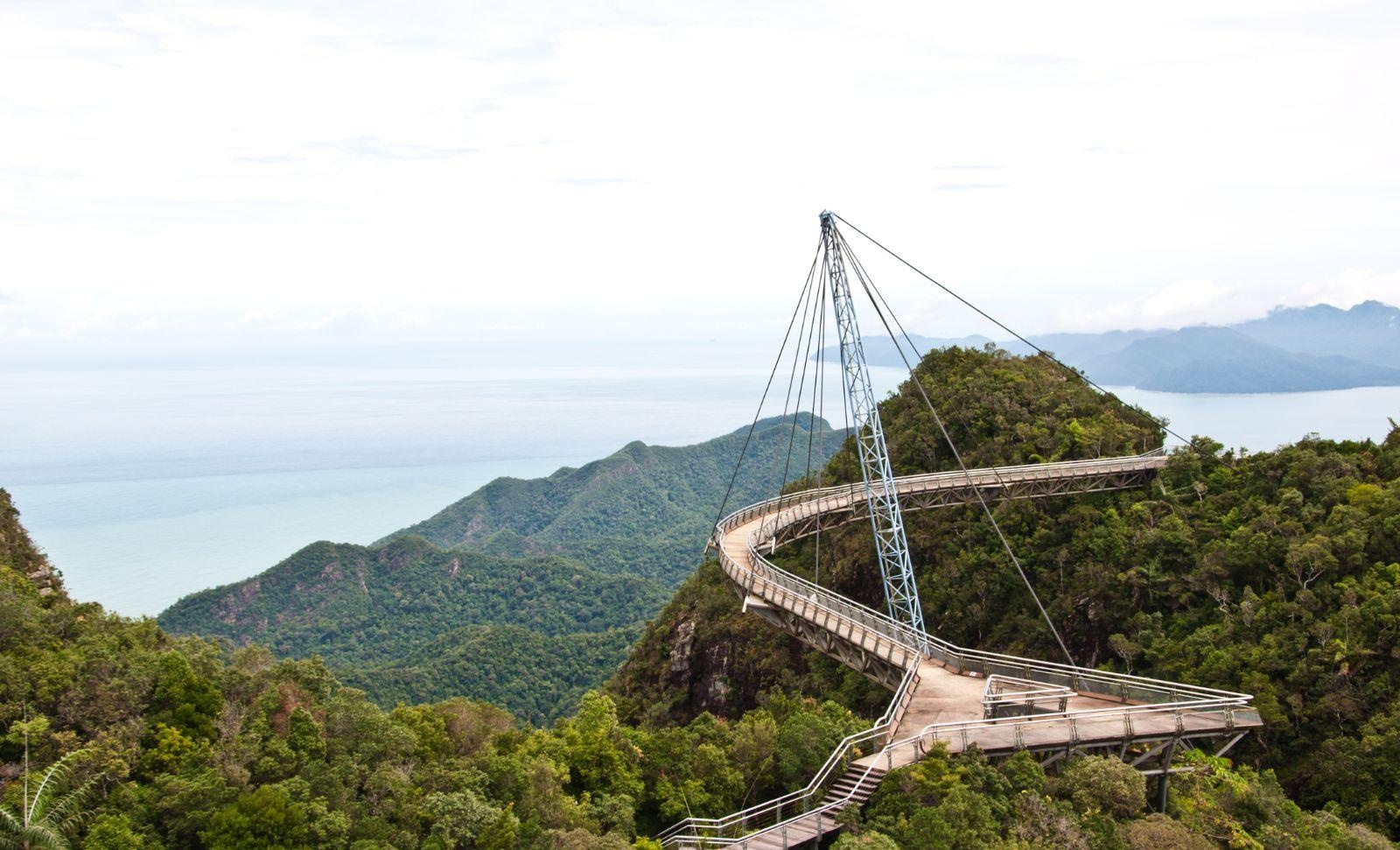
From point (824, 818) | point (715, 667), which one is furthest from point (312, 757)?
point (715, 667)

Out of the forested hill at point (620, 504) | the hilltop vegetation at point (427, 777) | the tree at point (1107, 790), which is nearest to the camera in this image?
the hilltop vegetation at point (427, 777)

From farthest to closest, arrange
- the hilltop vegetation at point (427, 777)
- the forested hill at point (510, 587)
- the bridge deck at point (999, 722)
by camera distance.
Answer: the forested hill at point (510, 587), the bridge deck at point (999, 722), the hilltop vegetation at point (427, 777)

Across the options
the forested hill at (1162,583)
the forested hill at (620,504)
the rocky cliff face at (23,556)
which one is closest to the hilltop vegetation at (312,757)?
the rocky cliff face at (23,556)

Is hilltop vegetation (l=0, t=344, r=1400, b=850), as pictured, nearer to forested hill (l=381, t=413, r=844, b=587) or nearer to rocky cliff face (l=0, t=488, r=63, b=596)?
rocky cliff face (l=0, t=488, r=63, b=596)

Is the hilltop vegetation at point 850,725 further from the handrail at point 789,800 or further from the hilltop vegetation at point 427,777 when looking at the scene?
the handrail at point 789,800

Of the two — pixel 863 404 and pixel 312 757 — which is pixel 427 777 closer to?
pixel 312 757
